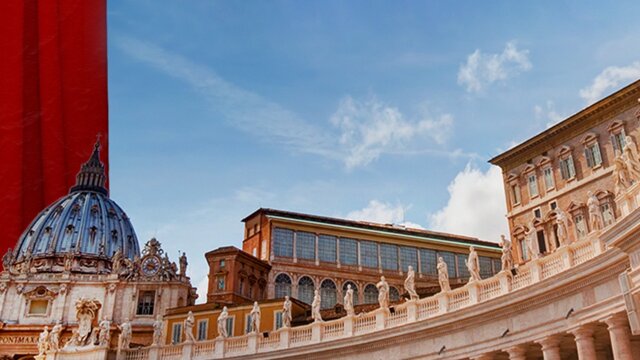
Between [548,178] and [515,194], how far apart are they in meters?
4.06

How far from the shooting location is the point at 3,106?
10456 centimetres

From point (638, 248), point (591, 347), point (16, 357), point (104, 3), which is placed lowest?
point (591, 347)

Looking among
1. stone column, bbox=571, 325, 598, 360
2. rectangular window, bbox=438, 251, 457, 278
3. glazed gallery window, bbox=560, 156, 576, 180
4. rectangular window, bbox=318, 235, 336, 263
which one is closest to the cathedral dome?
rectangular window, bbox=318, 235, 336, 263

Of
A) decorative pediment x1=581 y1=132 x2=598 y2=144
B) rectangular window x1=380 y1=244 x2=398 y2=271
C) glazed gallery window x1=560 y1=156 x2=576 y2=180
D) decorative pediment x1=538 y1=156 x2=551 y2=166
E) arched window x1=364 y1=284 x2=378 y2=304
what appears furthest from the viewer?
rectangular window x1=380 y1=244 x2=398 y2=271

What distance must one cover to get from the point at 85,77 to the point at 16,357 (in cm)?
5776

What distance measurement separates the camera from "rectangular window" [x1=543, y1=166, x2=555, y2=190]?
56125 mm

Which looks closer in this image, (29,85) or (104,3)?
(29,85)

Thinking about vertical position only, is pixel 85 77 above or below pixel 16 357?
above

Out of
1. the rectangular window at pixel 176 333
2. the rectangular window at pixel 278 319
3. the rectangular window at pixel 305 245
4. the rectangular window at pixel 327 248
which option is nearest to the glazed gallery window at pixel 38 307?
the rectangular window at pixel 176 333

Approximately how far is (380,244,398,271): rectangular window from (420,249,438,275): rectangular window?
3343 mm

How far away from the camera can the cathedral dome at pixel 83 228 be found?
9625 cm

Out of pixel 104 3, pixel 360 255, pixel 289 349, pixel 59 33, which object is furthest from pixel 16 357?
pixel 104 3

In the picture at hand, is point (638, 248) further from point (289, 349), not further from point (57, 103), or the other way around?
point (57, 103)

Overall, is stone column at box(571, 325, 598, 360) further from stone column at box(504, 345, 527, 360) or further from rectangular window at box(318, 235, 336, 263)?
rectangular window at box(318, 235, 336, 263)
